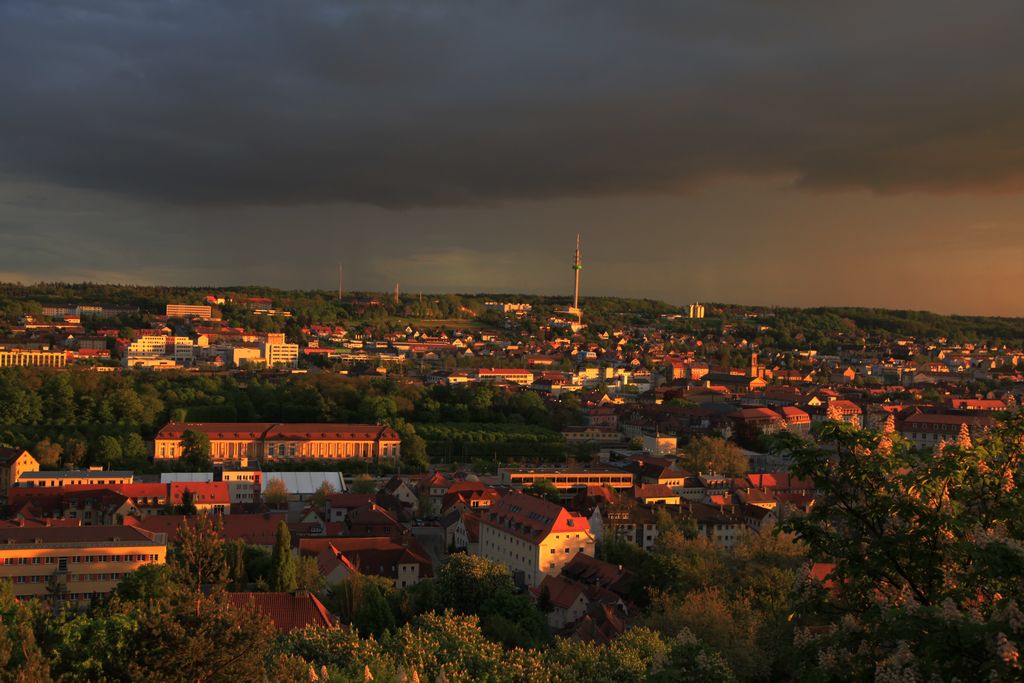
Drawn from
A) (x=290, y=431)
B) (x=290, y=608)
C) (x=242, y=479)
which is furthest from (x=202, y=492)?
(x=290, y=608)

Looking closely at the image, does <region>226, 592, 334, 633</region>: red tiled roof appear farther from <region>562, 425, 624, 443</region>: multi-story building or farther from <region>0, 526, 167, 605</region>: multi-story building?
<region>562, 425, 624, 443</region>: multi-story building

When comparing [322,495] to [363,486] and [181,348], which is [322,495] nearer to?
[363,486]


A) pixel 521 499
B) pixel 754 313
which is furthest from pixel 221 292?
pixel 521 499

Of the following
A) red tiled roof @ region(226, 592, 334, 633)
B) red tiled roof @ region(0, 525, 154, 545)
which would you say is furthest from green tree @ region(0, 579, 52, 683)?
red tiled roof @ region(0, 525, 154, 545)

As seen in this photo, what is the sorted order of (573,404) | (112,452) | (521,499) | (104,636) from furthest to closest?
(573,404), (112,452), (521,499), (104,636)

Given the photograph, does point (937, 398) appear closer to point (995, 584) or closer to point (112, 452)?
point (112, 452)

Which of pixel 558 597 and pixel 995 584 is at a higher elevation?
pixel 995 584
